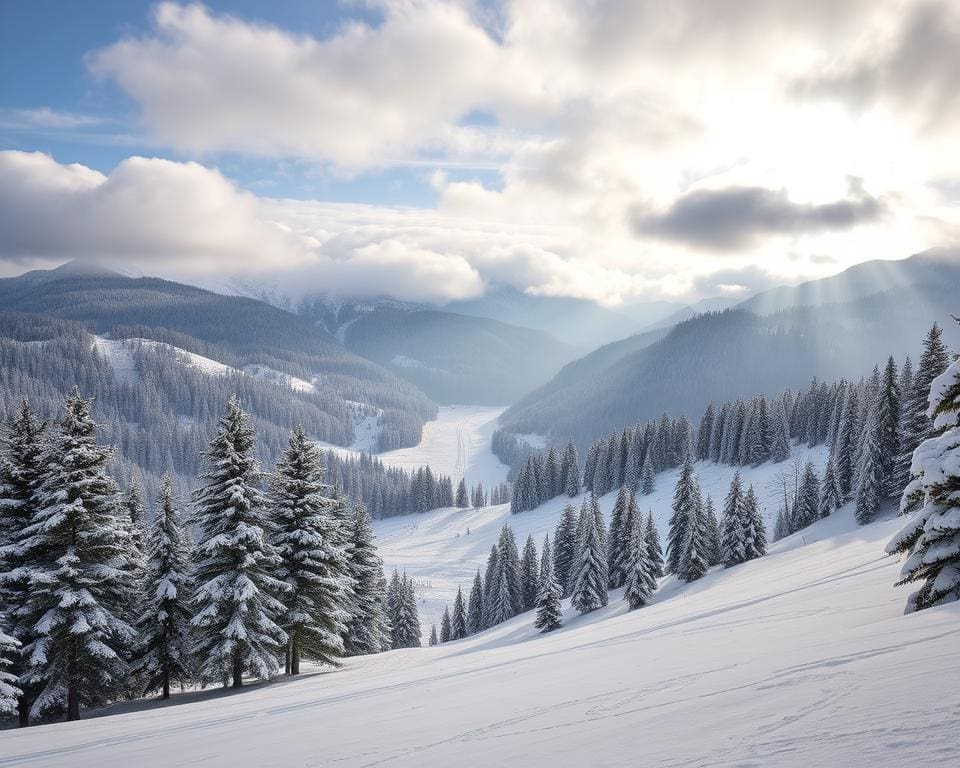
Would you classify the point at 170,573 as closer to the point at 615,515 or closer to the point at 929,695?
the point at 929,695

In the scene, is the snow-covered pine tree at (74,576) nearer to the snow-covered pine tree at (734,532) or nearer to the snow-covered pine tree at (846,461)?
the snow-covered pine tree at (734,532)

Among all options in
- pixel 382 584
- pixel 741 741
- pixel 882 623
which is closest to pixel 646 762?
pixel 741 741

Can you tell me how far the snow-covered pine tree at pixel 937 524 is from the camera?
35.7 feet

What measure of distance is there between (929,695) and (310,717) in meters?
11.6

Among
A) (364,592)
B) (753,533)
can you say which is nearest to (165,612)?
(364,592)

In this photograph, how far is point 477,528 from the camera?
117125 millimetres

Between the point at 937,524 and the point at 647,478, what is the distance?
9152 cm

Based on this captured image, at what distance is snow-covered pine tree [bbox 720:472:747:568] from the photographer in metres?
45.2

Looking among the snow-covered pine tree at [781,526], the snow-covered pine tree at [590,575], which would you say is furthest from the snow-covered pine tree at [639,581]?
the snow-covered pine tree at [781,526]

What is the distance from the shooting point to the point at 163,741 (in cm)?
1209

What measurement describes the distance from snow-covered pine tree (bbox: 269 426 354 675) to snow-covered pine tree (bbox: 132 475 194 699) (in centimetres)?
410

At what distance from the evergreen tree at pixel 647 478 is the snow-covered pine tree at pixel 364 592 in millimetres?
68659

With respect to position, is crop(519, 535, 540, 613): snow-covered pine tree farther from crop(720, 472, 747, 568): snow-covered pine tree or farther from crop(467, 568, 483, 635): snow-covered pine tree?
crop(720, 472, 747, 568): snow-covered pine tree

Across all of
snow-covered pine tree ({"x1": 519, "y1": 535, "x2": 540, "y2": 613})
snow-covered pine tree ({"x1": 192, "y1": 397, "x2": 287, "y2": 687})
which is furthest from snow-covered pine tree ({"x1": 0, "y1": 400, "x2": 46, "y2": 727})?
snow-covered pine tree ({"x1": 519, "y1": 535, "x2": 540, "y2": 613})
